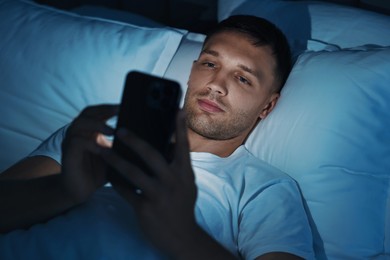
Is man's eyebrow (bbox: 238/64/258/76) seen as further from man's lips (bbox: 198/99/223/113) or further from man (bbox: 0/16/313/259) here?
man's lips (bbox: 198/99/223/113)

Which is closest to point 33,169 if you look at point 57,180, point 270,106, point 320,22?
point 57,180

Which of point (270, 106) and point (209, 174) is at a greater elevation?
point (270, 106)

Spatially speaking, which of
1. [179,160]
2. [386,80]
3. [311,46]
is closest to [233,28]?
[311,46]

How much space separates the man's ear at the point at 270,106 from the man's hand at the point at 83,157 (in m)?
0.56

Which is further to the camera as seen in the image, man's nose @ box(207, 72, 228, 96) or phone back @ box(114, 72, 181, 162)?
man's nose @ box(207, 72, 228, 96)

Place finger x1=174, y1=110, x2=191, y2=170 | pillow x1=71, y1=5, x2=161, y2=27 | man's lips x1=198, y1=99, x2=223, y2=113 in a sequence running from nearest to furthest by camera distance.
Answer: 1. finger x1=174, y1=110, x2=191, y2=170
2. man's lips x1=198, y1=99, x2=223, y2=113
3. pillow x1=71, y1=5, x2=161, y2=27

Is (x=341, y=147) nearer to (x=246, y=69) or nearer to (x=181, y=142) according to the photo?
(x=246, y=69)

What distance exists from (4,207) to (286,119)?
2.47 feet

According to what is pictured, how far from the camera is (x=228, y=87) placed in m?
1.23

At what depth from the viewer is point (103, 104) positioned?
55.3 inches

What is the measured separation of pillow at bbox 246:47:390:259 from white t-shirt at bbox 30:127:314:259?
2.8 inches

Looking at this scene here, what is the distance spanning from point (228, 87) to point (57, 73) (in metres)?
0.55

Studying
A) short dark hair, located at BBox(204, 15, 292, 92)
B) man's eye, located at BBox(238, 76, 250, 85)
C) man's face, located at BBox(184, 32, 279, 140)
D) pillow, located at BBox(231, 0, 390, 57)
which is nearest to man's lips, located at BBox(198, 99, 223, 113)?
man's face, located at BBox(184, 32, 279, 140)

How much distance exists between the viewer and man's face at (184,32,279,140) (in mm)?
1215
